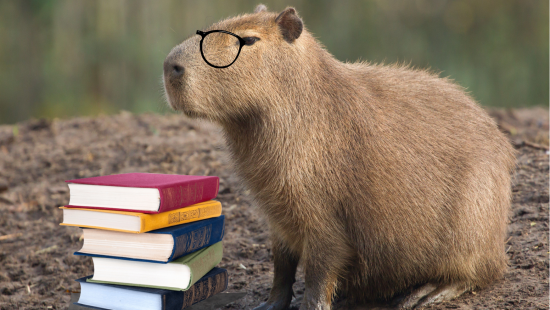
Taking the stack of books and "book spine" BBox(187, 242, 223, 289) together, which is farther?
"book spine" BBox(187, 242, 223, 289)

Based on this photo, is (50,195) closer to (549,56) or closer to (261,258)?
(261,258)

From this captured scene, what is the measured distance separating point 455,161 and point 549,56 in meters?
6.68

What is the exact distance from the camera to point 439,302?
239 cm

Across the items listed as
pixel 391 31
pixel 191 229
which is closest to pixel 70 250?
pixel 191 229

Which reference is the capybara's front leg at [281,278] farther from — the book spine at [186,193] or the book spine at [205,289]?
the book spine at [186,193]

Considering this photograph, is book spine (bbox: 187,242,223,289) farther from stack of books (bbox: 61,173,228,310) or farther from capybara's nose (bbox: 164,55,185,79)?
capybara's nose (bbox: 164,55,185,79)

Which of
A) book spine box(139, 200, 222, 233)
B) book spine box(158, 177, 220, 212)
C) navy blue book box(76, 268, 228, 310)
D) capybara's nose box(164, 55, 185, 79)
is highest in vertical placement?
capybara's nose box(164, 55, 185, 79)

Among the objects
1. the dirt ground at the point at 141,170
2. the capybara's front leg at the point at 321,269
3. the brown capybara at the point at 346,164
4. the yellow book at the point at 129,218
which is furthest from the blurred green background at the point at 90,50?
the capybara's front leg at the point at 321,269

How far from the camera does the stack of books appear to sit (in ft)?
6.68

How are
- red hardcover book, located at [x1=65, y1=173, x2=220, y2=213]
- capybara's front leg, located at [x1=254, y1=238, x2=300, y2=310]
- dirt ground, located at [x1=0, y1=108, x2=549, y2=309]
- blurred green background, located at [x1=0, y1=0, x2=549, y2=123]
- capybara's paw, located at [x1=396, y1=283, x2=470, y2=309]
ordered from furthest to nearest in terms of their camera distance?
blurred green background, located at [x1=0, y1=0, x2=549, y2=123] → dirt ground, located at [x1=0, y1=108, x2=549, y2=309] → capybara's front leg, located at [x1=254, y1=238, x2=300, y2=310] → capybara's paw, located at [x1=396, y1=283, x2=470, y2=309] → red hardcover book, located at [x1=65, y1=173, x2=220, y2=213]

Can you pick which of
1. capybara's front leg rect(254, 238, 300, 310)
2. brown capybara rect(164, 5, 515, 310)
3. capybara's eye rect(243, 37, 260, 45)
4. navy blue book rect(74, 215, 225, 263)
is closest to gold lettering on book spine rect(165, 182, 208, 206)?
navy blue book rect(74, 215, 225, 263)

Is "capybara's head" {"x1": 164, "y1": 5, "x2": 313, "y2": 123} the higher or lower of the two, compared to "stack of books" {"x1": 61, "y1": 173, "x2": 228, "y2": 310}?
higher

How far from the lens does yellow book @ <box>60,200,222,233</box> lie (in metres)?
2.01

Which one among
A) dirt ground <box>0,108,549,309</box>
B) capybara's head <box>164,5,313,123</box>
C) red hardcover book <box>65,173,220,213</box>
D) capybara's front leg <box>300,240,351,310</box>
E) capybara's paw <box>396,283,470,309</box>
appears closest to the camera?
red hardcover book <box>65,173,220,213</box>
